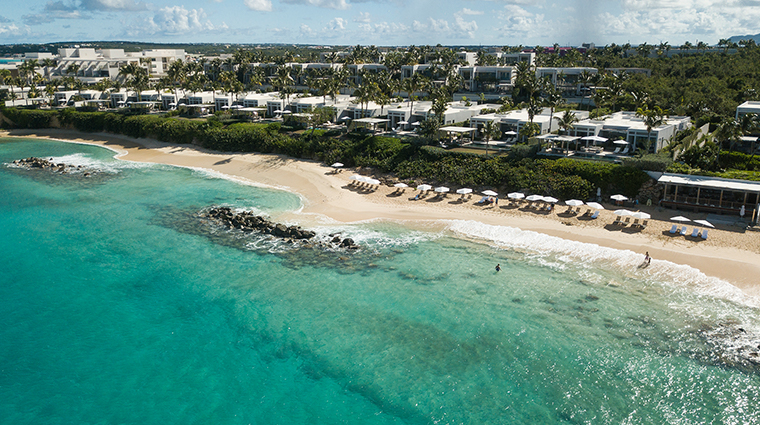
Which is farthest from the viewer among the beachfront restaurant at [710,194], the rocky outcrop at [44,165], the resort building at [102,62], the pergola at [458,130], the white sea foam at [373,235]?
the resort building at [102,62]

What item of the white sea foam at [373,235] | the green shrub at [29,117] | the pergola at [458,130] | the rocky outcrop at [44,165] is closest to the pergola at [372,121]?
the pergola at [458,130]

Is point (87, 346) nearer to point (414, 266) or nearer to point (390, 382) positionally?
point (390, 382)

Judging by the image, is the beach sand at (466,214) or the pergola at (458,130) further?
the pergola at (458,130)

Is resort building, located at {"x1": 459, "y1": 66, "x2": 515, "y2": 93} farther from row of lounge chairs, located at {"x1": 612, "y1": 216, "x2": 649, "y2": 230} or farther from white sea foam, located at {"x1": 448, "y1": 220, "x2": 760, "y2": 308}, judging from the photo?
white sea foam, located at {"x1": 448, "y1": 220, "x2": 760, "y2": 308}

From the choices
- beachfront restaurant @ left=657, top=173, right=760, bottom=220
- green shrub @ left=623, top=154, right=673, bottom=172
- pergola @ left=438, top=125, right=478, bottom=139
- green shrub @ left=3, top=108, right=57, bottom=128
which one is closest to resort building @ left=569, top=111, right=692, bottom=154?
green shrub @ left=623, top=154, right=673, bottom=172

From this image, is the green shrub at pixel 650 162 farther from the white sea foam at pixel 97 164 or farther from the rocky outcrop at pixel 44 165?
the rocky outcrop at pixel 44 165

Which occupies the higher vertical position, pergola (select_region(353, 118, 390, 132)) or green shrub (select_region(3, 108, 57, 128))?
pergola (select_region(353, 118, 390, 132))

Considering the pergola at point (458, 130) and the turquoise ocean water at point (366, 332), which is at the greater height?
the pergola at point (458, 130)
